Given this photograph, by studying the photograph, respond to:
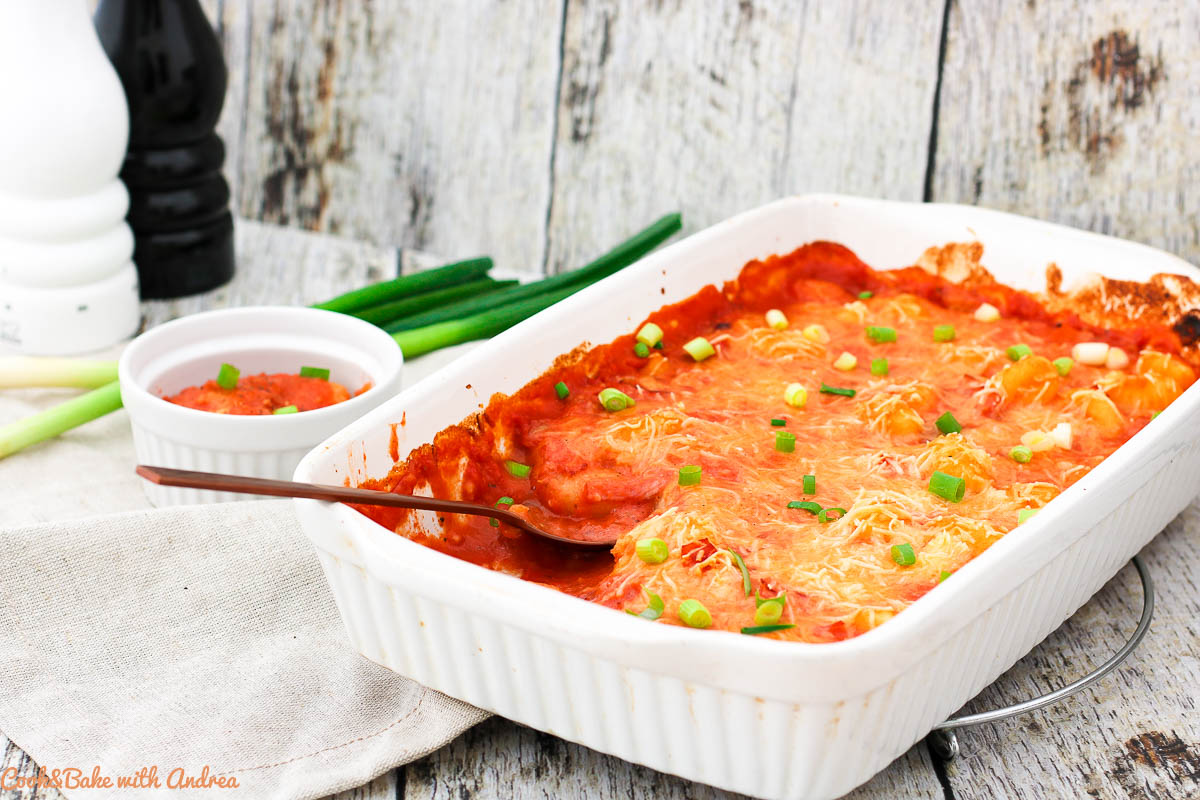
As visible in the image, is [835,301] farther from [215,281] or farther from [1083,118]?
[215,281]

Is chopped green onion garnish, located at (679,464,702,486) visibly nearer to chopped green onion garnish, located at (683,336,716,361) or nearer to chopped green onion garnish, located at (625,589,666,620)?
chopped green onion garnish, located at (625,589,666,620)

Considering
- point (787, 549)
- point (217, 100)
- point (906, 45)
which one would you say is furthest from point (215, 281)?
point (787, 549)

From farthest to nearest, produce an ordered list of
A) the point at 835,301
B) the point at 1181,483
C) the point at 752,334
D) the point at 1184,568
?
the point at 835,301 → the point at 752,334 → the point at 1184,568 → the point at 1181,483

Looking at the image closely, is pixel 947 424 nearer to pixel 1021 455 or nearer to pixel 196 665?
pixel 1021 455

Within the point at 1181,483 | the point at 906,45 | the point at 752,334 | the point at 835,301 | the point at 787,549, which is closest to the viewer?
the point at 787,549

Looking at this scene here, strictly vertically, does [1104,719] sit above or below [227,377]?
below

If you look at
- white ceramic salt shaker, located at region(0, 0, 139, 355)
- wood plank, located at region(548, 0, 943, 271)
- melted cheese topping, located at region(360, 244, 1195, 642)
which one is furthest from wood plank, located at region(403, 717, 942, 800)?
wood plank, located at region(548, 0, 943, 271)

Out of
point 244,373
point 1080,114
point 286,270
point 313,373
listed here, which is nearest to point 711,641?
point 313,373
